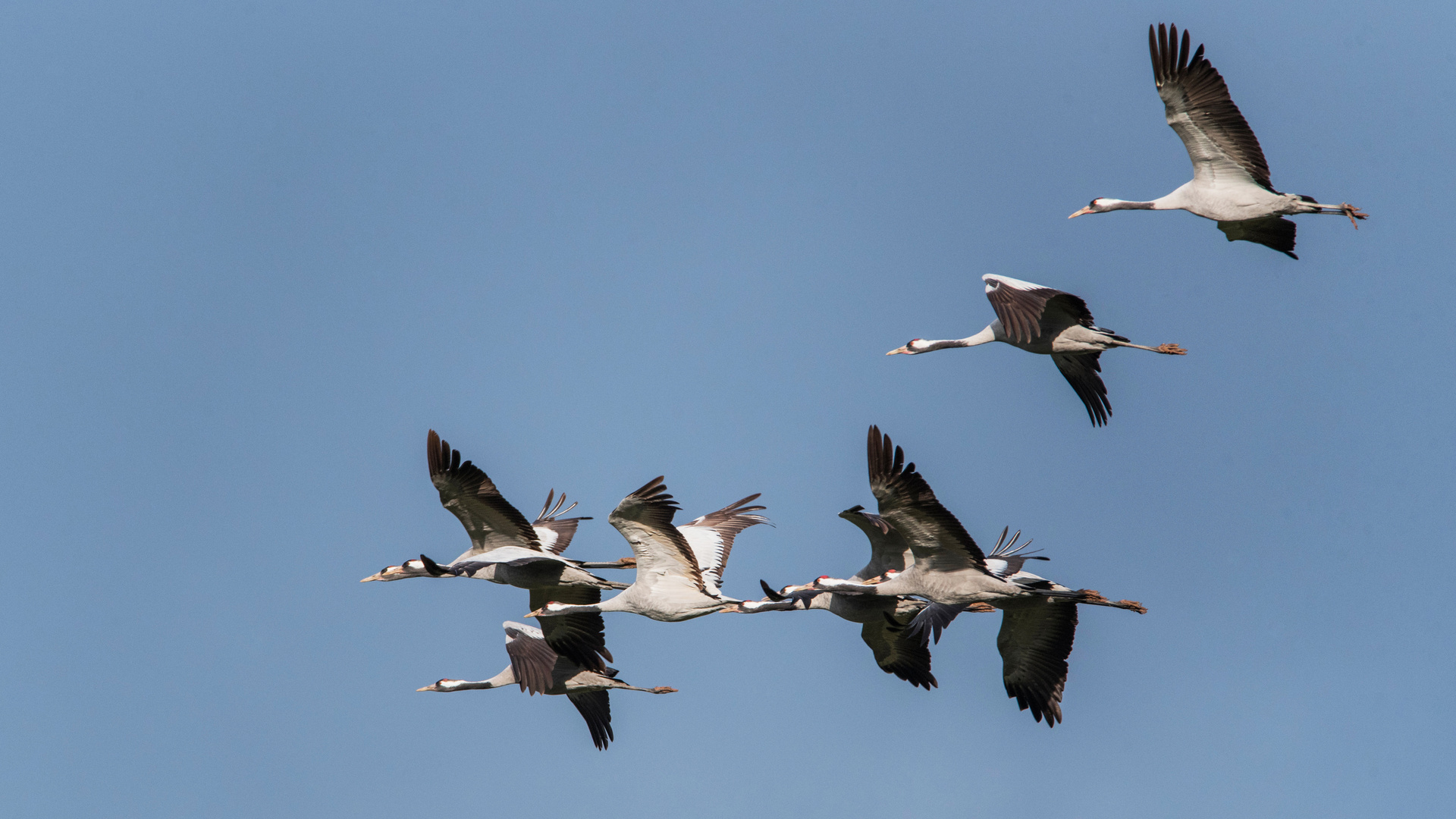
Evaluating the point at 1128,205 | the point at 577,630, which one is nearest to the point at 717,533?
the point at 577,630

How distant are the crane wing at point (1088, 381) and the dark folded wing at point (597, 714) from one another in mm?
8890

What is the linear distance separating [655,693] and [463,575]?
12.3 feet

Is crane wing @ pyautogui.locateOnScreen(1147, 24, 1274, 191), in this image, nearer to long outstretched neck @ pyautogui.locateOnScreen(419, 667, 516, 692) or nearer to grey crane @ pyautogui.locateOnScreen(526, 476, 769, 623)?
grey crane @ pyautogui.locateOnScreen(526, 476, 769, 623)

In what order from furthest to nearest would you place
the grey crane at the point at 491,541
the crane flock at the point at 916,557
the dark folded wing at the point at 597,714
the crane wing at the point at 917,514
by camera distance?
the dark folded wing at the point at 597,714, the grey crane at the point at 491,541, the crane flock at the point at 916,557, the crane wing at the point at 917,514

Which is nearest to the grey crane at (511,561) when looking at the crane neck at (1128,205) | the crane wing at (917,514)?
the crane wing at (917,514)

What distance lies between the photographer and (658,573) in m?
23.7

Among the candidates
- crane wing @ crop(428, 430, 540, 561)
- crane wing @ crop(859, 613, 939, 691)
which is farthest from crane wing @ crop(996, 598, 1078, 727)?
crane wing @ crop(428, 430, 540, 561)

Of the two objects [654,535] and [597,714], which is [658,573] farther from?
[597,714]

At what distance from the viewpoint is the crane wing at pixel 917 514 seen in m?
20.1

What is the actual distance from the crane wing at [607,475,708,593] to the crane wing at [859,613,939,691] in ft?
10.4

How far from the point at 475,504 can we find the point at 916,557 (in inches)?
273

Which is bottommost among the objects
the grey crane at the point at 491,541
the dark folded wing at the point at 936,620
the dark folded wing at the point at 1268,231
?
the dark folded wing at the point at 936,620

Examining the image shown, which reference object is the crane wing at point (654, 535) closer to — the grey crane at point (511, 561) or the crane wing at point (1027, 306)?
the grey crane at point (511, 561)

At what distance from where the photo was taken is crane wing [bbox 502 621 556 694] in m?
25.2
